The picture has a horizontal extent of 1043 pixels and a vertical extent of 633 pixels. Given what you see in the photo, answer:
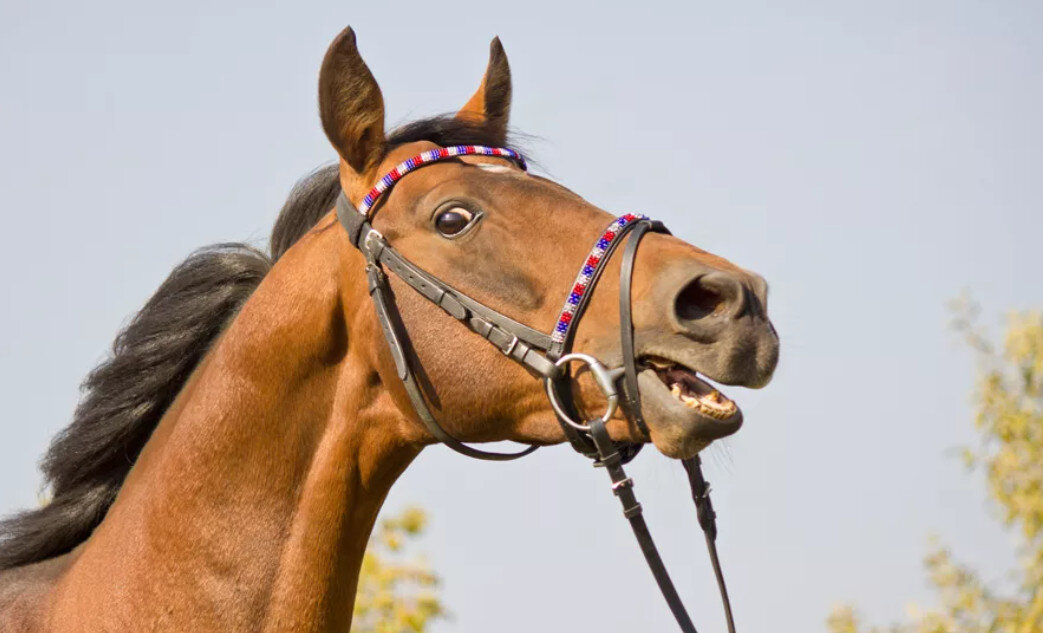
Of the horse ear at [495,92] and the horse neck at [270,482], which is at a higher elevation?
the horse ear at [495,92]

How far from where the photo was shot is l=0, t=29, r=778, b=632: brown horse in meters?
4.33

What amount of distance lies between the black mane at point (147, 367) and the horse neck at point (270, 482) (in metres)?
0.38

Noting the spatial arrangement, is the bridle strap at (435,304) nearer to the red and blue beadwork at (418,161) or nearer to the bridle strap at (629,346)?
the red and blue beadwork at (418,161)

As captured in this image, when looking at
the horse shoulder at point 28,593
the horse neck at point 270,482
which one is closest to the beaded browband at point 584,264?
the horse neck at point 270,482

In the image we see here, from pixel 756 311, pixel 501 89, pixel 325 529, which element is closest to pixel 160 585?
pixel 325 529

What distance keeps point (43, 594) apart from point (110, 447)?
66 centimetres

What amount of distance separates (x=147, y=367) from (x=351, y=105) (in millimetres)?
1373

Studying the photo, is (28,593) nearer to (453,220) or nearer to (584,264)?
(453,220)

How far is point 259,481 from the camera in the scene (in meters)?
4.74

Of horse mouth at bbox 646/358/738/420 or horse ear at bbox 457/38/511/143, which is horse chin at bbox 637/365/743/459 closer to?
horse mouth at bbox 646/358/738/420

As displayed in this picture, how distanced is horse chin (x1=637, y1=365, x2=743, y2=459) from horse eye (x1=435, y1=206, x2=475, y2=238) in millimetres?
880

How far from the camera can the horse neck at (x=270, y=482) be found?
4.62 meters

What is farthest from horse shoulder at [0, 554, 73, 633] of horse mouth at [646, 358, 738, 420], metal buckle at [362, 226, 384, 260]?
horse mouth at [646, 358, 738, 420]

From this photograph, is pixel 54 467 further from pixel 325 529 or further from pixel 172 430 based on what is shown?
pixel 325 529
